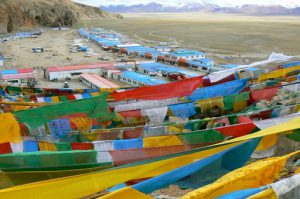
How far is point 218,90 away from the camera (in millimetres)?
7273

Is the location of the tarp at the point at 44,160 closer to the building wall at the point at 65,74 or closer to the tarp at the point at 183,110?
the tarp at the point at 183,110

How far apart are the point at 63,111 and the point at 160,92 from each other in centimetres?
200

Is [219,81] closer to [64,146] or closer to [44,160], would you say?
[64,146]

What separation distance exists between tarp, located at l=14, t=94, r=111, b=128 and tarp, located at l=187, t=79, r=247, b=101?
73.7 inches

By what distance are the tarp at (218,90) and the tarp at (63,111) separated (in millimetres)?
1872

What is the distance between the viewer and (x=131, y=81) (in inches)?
806

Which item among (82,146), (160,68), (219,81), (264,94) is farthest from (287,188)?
(160,68)

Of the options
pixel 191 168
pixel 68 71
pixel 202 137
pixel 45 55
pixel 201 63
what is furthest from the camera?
pixel 45 55

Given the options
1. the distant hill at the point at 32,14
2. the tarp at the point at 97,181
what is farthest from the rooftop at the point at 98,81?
the distant hill at the point at 32,14

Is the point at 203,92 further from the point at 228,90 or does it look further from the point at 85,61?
the point at 85,61

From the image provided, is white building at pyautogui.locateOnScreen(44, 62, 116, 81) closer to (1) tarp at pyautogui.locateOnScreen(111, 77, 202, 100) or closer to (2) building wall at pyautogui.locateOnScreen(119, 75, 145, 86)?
(2) building wall at pyautogui.locateOnScreen(119, 75, 145, 86)

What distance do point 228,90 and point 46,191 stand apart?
5187 mm

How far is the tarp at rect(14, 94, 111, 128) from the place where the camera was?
17.8 feet

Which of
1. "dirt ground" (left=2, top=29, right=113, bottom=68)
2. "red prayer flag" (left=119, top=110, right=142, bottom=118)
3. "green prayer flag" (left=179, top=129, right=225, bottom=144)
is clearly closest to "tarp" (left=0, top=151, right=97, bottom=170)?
"green prayer flag" (left=179, top=129, right=225, bottom=144)
